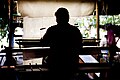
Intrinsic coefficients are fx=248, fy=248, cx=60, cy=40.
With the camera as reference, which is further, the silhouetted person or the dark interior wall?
the dark interior wall

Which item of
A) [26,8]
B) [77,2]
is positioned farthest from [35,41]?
[77,2]

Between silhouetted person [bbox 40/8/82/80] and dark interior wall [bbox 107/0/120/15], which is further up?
dark interior wall [bbox 107/0/120/15]

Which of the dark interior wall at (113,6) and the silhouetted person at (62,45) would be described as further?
the dark interior wall at (113,6)

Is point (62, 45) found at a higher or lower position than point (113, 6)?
lower

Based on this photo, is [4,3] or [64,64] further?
[4,3]

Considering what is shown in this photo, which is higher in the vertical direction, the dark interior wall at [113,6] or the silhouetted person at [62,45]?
the dark interior wall at [113,6]

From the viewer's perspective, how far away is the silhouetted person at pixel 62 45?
4660 millimetres

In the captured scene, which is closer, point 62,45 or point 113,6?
point 62,45

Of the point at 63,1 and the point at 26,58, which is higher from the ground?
the point at 63,1

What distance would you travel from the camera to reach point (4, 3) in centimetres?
784

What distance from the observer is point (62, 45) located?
4734 millimetres

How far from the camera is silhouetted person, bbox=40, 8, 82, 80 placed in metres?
4.66

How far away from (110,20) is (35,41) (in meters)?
8.99

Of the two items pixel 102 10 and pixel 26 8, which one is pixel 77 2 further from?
pixel 26 8
